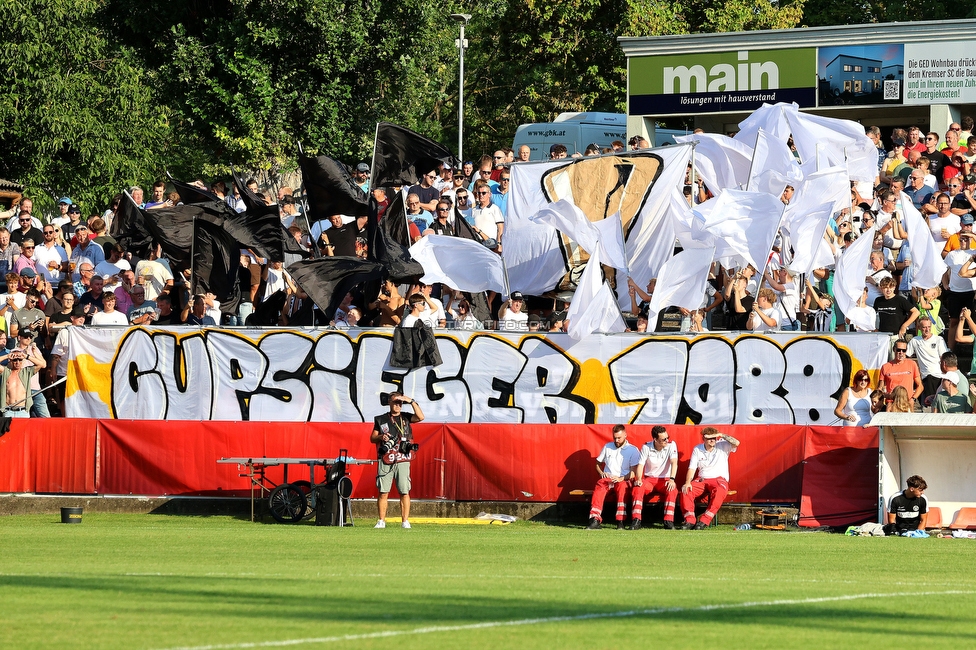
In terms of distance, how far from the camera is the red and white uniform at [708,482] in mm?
19469

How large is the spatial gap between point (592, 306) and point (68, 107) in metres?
25.8

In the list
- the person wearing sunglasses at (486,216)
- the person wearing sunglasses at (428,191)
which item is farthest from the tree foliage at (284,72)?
the person wearing sunglasses at (486,216)

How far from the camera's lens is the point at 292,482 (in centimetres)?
2109

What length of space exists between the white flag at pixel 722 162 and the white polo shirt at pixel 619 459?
5231 mm

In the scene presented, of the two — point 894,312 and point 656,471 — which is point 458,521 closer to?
point 656,471

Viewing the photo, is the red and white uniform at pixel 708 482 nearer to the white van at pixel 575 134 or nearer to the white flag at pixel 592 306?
the white flag at pixel 592 306

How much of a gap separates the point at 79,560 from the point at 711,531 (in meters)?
8.60

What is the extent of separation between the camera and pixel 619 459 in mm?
19859

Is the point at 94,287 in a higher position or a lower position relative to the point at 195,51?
lower

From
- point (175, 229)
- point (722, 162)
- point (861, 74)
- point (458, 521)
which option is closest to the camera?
point (458, 521)

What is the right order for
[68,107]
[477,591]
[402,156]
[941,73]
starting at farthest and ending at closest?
1. [68,107]
2. [941,73]
3. [402,156]
4. [477,591]

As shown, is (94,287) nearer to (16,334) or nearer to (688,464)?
(16,334)

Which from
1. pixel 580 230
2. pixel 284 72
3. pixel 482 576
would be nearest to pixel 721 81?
pixel 284 72

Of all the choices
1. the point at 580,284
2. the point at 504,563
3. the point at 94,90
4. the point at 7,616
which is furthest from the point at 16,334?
the point at 94,90
